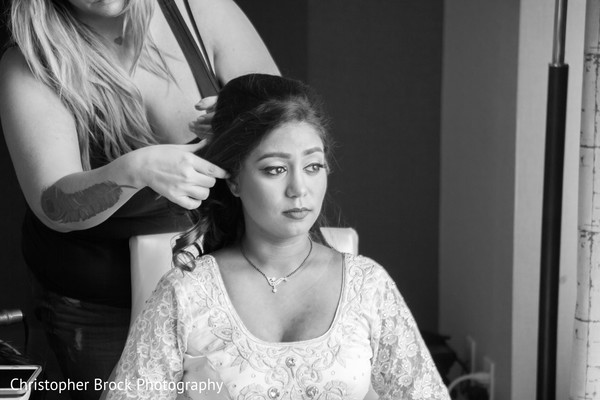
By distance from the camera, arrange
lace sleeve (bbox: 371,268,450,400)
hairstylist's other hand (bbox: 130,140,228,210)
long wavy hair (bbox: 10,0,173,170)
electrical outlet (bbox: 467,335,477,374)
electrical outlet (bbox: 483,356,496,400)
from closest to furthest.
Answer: hairstylist's other hand (bbox: 130,140,228,210)
lace sleeve (bbox: 371,268,450,400)
long wavy hair (bbox: 10,0,173,170)
electrical outlet (bbox: 483,356,496,400)
electrical outlet (bbox: 467,335,477,374)

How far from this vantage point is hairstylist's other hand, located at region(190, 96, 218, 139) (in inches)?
62.7

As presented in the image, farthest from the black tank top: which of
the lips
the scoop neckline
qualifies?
the lips

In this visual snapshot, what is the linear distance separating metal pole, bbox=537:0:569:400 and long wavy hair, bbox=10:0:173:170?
87 centimetres

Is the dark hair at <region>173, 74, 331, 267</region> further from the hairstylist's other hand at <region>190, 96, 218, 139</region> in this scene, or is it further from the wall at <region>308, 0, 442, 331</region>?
the wall at <region>308, 0, 442, 331</region>

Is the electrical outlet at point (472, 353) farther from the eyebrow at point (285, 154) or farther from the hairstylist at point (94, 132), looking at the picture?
the eyebrow at point (285, 154)

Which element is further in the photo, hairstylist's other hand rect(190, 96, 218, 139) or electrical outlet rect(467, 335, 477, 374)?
electrical outlet rect(467, 335, 477, 374)

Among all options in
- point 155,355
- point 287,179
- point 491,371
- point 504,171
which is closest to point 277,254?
point 287,179

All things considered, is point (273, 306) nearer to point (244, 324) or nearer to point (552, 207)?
point (244, 324)

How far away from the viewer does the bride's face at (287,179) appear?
1.48 m

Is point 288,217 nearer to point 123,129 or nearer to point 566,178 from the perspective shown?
point 123,129

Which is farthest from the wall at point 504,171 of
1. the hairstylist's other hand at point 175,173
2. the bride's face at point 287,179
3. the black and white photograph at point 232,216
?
the hairstylist's other hand at point 175,173

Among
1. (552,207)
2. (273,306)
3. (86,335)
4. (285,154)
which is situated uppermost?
(285,154)

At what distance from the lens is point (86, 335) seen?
1.78 meters

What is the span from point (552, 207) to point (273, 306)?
2.56 feet
